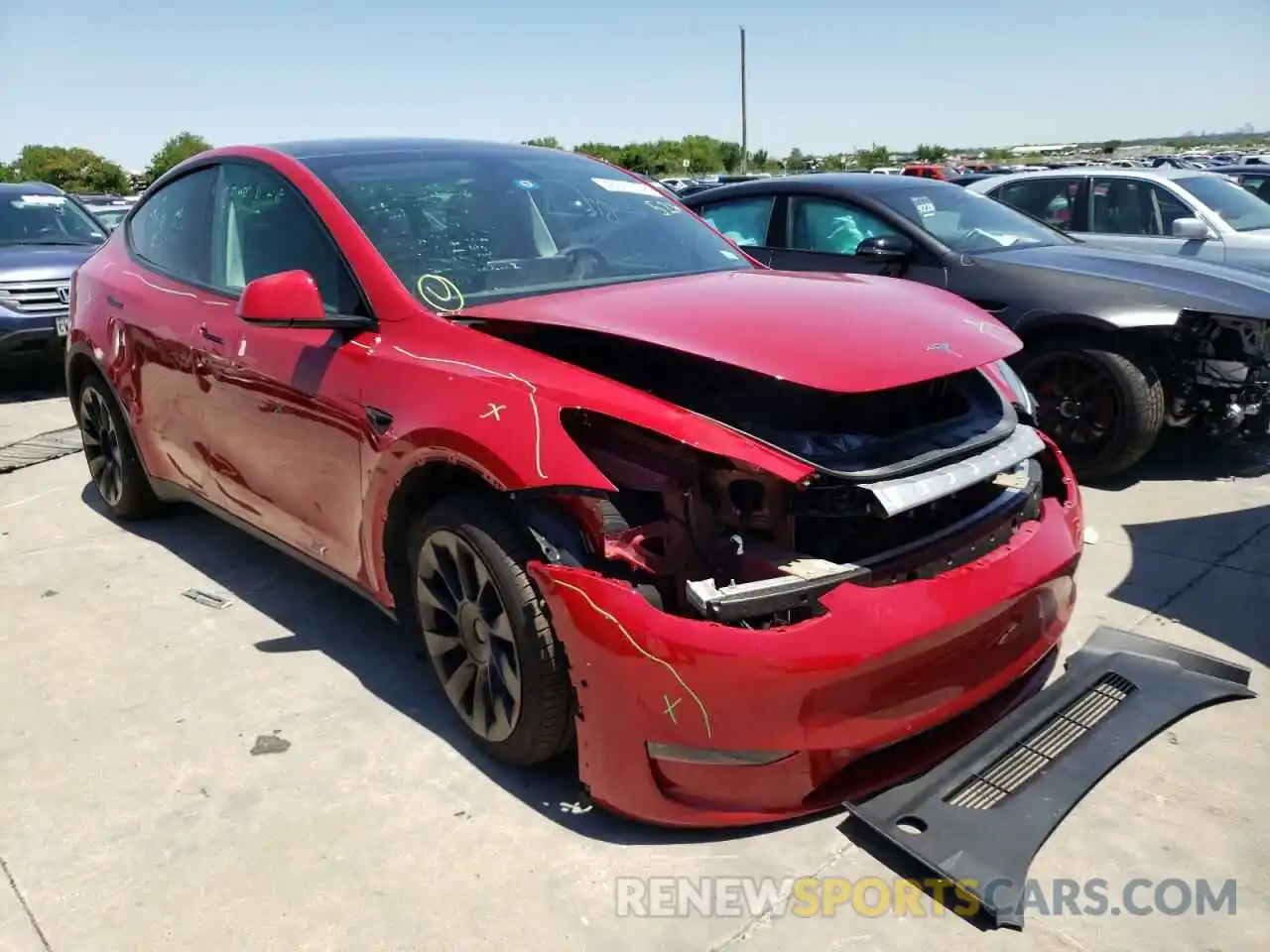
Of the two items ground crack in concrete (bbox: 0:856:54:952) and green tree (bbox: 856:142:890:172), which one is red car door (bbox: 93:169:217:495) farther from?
green tree (bbox: 856:142:890:172)

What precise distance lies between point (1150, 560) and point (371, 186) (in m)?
3.28

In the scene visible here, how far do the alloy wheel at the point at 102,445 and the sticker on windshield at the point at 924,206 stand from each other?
432 cm

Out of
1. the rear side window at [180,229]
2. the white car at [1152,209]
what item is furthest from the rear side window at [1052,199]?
the rear side window at [180,229]

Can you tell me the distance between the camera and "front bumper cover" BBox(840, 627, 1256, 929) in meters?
2.23

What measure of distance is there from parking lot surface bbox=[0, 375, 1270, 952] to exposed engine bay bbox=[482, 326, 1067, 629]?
67 centimetres

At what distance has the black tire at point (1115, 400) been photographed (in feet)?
16.0

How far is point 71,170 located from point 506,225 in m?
59.4

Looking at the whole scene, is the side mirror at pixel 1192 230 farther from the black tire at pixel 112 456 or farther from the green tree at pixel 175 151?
the green tree at pixel 175 151

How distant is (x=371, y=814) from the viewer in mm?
2598

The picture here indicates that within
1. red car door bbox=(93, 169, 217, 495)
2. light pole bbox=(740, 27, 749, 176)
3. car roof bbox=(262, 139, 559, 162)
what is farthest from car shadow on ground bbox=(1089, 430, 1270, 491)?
light pole bbox=(740, 27, 749, 176)

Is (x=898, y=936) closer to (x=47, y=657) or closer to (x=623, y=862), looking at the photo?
(x=623, y=862)

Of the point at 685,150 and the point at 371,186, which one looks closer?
the point at 371,186

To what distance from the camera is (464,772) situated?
275 cm

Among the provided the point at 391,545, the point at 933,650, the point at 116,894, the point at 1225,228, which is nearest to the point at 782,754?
the point at 933,650
